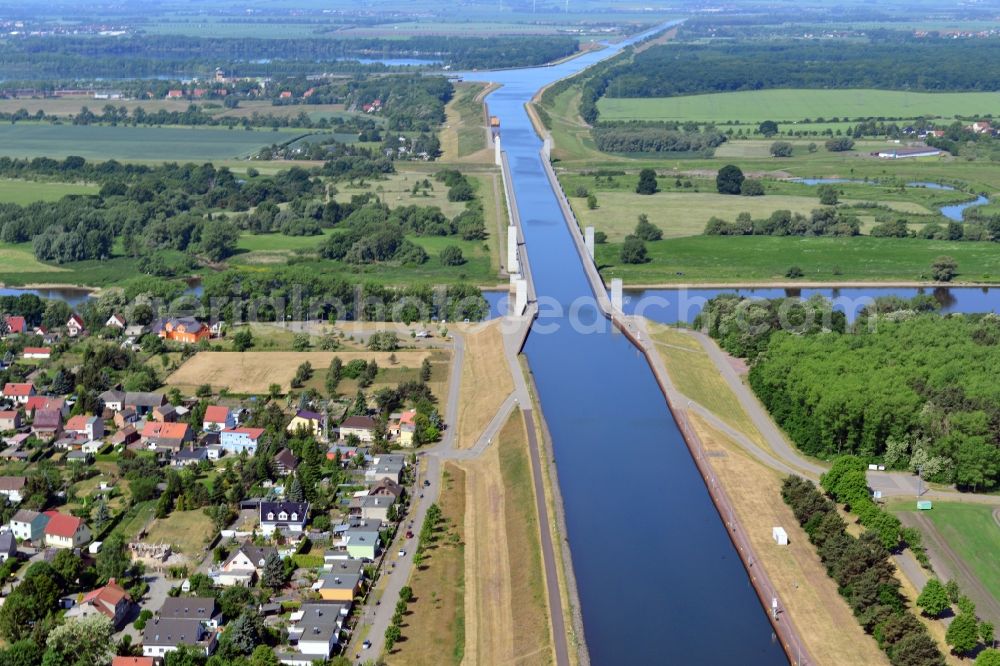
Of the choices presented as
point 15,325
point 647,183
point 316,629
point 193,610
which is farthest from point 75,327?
point 647,183

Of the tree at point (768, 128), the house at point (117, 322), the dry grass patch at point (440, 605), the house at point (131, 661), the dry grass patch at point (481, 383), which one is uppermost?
the house at point (131, 661)

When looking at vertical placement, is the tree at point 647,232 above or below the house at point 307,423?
below

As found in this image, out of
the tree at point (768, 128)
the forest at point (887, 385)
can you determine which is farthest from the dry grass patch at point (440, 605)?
the tree at point (768, 128)

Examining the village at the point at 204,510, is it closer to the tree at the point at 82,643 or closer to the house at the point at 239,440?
the house at the point at 239,440

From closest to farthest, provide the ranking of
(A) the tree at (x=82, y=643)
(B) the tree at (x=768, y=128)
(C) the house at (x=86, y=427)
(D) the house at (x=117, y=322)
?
(A) the tree at (x=82, y=643) < (C) the house at (x=86, y=427) < (D) the house at (x=117, y=322) < (B) the tree at (x=768, y=128)

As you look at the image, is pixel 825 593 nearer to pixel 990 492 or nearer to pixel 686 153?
pixel 990 492

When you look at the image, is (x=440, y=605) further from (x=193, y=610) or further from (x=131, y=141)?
(x=131, y=141)
